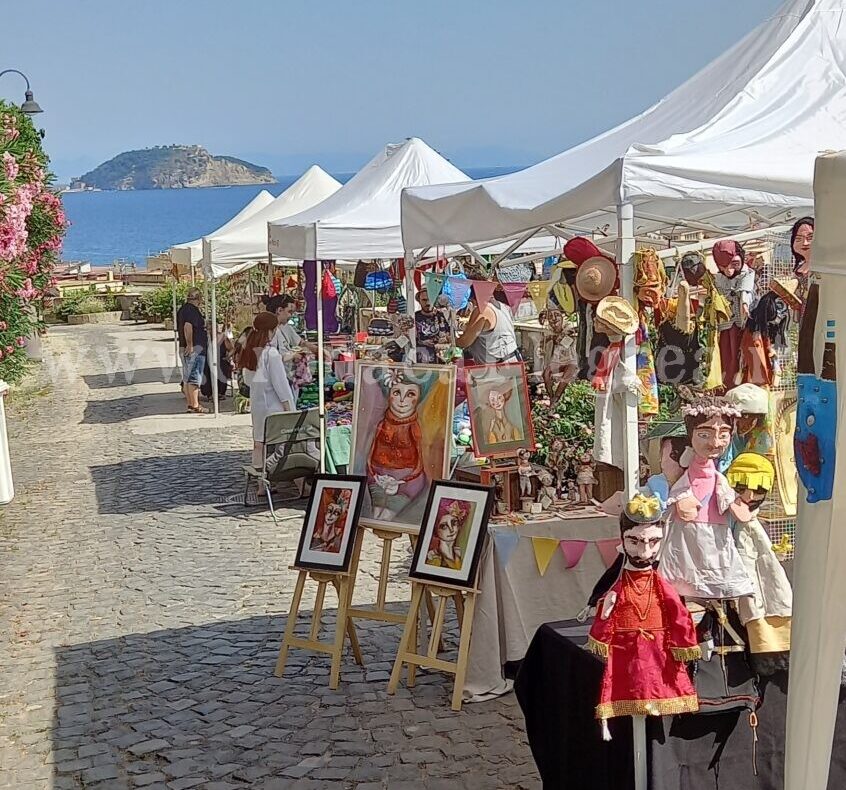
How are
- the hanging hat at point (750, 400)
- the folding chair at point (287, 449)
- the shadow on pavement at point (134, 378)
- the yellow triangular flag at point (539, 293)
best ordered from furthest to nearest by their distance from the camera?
the shadow on pavement at point (134, 378) → the folding chair at point (287, 449) → the yellow triangular flag at point (539, 293) → the hanging hat at point (750, 400)

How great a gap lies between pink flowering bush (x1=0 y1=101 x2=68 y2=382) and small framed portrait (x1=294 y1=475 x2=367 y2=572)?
4179mm

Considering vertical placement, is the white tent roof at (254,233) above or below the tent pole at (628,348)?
above

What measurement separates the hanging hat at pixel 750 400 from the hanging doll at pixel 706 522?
18 cm

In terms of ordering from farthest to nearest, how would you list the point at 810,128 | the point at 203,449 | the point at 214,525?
1. the point at 203,449
2. the point at 214,525
3. the point at 810,128

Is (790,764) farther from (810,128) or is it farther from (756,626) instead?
(810,128)

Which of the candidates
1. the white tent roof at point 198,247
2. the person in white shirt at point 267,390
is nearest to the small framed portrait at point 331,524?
the person in white shirt at point 267,390

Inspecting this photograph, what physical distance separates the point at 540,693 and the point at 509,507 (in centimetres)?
135

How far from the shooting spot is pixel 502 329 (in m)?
7.30

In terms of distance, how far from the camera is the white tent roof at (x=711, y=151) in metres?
4.13

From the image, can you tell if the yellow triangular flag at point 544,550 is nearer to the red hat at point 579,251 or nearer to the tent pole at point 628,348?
the tent pole at point 628,348

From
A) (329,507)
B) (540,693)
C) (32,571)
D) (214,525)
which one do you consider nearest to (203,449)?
(214,525)

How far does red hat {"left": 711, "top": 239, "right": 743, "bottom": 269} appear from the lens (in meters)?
5.30

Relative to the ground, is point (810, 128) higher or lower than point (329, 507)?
higher

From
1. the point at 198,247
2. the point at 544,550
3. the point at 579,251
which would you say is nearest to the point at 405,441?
the point at 544,550
